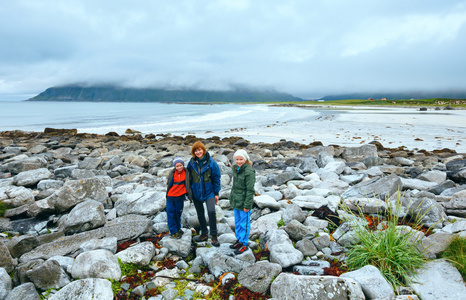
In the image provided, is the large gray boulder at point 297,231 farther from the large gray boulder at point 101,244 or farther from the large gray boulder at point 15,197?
the large gray boulder at point 15,197

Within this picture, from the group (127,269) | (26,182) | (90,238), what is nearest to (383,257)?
(127,269)

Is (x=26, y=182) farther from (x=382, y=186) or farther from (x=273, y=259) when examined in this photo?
(x=382, y=186)

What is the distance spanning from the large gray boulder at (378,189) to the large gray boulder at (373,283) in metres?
3.61

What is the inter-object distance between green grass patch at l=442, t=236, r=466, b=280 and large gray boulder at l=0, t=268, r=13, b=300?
6.95 meters

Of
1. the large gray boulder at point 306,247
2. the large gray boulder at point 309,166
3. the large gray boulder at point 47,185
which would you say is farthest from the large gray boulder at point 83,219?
the large gray boulder at point 309,166

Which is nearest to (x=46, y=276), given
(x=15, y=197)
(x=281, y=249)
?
(x=281, y=249)

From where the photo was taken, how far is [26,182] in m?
10.1

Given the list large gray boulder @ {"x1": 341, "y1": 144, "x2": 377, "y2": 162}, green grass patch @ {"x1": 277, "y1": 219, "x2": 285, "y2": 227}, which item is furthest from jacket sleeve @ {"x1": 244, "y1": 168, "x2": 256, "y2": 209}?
large gray boulder @ {"x1": 341, "y1": 144, "x2": 377, "y2": 162}

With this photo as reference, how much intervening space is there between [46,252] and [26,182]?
6.11 metres

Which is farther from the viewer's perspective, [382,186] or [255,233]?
[382,186]

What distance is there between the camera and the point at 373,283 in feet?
→ 13.2

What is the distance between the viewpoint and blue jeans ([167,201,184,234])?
608 centimetres

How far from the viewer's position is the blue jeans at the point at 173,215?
6.08 metres

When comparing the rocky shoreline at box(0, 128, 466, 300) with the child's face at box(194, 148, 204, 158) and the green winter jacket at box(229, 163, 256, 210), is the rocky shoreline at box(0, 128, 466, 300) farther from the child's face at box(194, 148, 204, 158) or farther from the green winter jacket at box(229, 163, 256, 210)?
the child's face at box(194, 148, 204, 158)
